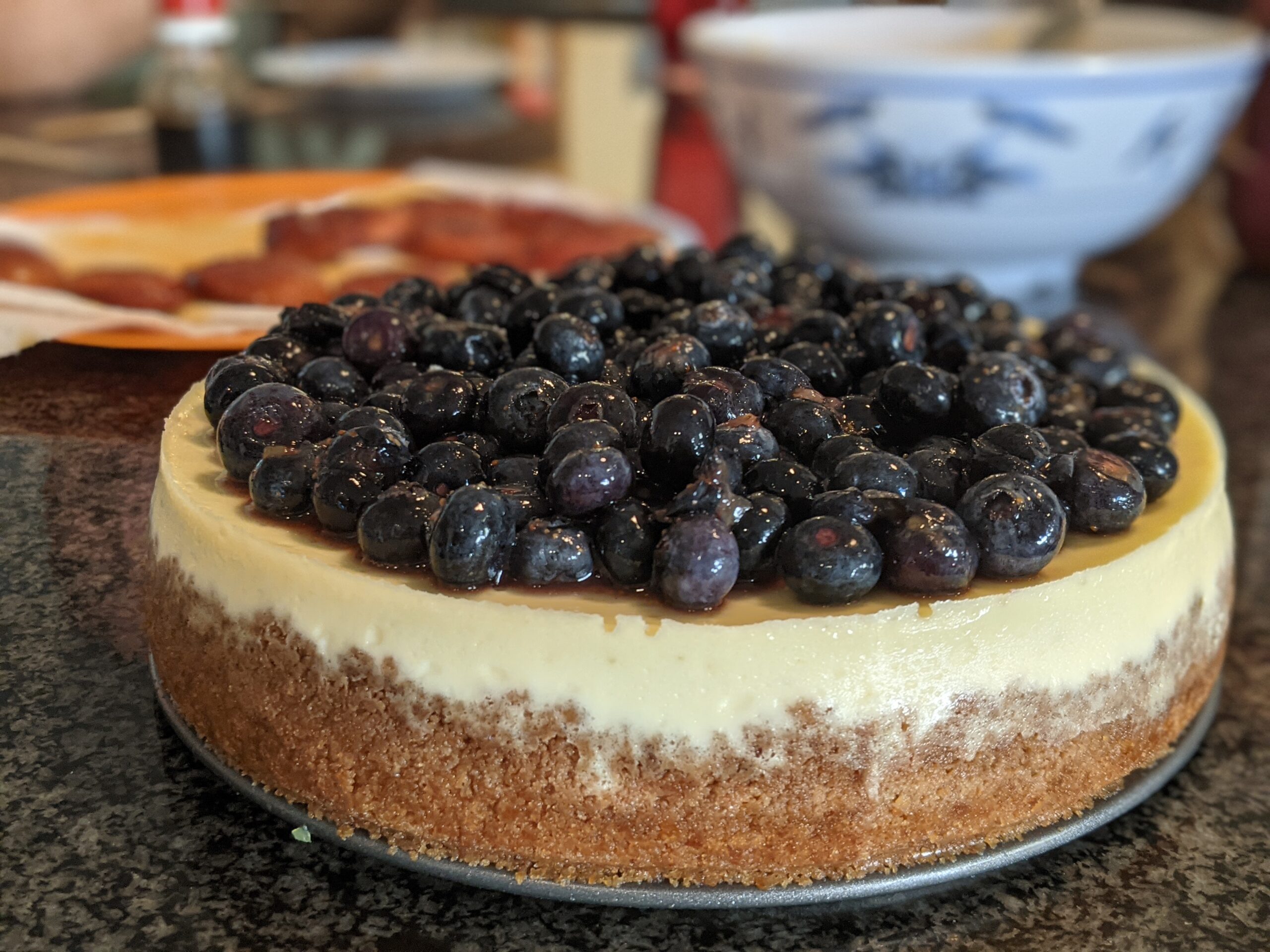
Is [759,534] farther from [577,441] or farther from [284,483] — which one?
[284,483]

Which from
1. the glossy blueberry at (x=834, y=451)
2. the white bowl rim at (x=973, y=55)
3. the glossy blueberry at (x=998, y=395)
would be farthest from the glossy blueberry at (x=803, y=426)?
the white bowl rim at (x=973, y=55)

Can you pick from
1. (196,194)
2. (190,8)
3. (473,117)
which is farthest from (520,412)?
(473,117)

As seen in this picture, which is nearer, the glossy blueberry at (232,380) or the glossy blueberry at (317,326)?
the glossy blueberry at (232,380)

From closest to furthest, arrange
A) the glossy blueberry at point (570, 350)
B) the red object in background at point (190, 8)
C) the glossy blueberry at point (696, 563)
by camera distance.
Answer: the glossy blueberry at point (696, 563)
the glossy blueberry at point (570, 350)
the red object in background at point (190, 8)

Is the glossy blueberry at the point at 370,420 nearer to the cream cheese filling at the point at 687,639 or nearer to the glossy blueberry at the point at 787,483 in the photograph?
the cream cheese filling at the point at 687,639

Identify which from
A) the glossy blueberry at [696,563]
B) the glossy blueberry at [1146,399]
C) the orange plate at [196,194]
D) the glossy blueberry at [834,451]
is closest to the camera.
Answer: the glossy blueberry at [696,563]

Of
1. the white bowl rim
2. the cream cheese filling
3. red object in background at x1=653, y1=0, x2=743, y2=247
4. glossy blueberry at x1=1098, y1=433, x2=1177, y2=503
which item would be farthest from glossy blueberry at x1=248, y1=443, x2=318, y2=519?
red object in background at x1=653, y1=0, x2=743, y2=247

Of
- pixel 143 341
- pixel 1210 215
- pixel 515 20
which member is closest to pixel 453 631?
pixel 143 341
